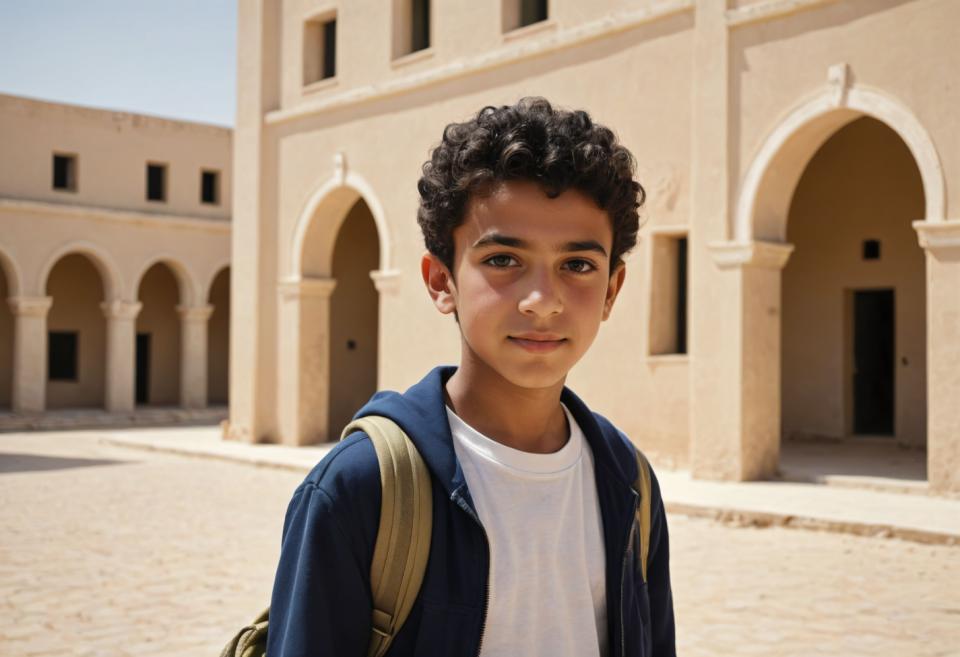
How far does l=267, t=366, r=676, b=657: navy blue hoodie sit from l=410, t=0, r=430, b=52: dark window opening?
15860mm

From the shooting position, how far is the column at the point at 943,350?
10.4 m

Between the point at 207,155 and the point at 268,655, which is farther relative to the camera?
the point at 207,155

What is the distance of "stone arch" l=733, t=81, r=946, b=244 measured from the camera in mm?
10641

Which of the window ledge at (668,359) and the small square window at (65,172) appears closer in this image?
the window ledge at (668,359)

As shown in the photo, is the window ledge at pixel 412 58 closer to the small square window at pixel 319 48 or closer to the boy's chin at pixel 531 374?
the small square window at pixel 319 48

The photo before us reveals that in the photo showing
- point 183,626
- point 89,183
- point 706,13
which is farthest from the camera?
point 89,183

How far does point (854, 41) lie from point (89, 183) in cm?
1990

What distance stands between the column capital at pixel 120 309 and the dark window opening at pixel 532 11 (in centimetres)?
1426

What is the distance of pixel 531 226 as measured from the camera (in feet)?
6.59

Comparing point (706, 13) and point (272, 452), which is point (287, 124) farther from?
point (706, 13)

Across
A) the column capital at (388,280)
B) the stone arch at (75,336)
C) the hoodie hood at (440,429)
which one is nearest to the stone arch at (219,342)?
the stone arch at (75,336)

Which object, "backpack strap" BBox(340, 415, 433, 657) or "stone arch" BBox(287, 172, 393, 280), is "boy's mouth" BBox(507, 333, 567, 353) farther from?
"stone arch" BBox(287, 172, 393, 280)

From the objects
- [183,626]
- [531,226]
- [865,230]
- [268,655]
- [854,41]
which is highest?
[854,41]

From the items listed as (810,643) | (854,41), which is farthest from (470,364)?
(854,41)
